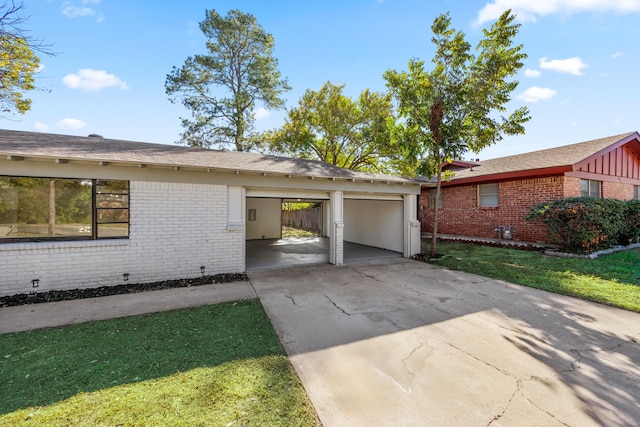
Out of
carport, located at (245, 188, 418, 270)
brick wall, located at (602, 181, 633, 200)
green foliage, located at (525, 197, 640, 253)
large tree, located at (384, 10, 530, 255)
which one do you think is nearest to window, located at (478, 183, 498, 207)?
green foliage, located at (525, 197, 640, 253)

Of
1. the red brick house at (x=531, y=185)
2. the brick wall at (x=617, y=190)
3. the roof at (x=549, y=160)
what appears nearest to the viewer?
Answer: the roof at (x=549, y=160)

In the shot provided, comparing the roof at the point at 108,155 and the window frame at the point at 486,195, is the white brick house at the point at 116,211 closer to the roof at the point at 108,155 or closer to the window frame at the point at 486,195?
the roof at the point at 108,155

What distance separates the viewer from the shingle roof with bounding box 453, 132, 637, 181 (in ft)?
32.8

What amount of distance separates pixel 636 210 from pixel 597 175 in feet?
5.73

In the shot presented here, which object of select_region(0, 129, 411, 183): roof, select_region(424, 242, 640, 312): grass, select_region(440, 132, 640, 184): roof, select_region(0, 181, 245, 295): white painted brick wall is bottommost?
select_region(424, 242, 640, 312): grass

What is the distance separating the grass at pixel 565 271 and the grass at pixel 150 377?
6169mm

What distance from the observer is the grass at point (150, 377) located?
225cm

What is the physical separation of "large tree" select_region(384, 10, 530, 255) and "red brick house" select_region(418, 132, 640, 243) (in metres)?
2.63

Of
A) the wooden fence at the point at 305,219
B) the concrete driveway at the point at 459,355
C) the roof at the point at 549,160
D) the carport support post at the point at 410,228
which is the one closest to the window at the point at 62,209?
the concrete driveway at the point at 459,355

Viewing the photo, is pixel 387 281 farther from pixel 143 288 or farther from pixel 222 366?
pixel 143 288

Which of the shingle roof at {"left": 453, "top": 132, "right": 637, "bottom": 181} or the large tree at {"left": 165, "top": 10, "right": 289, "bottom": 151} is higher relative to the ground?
the large tree at {"left": 165, "top": 10, "right": 289, "bottom": 151}

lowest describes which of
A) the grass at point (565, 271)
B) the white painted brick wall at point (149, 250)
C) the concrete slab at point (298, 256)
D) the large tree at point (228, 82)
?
the concrete slab at point (298, 256)

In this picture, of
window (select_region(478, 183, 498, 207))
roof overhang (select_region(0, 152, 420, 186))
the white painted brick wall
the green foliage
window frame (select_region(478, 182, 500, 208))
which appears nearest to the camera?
roof overhang (select_region(0, 152, 420, 186))

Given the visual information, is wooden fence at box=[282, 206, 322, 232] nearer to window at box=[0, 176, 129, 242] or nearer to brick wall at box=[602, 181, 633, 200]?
window at box=[0, 176, 129, 242]
